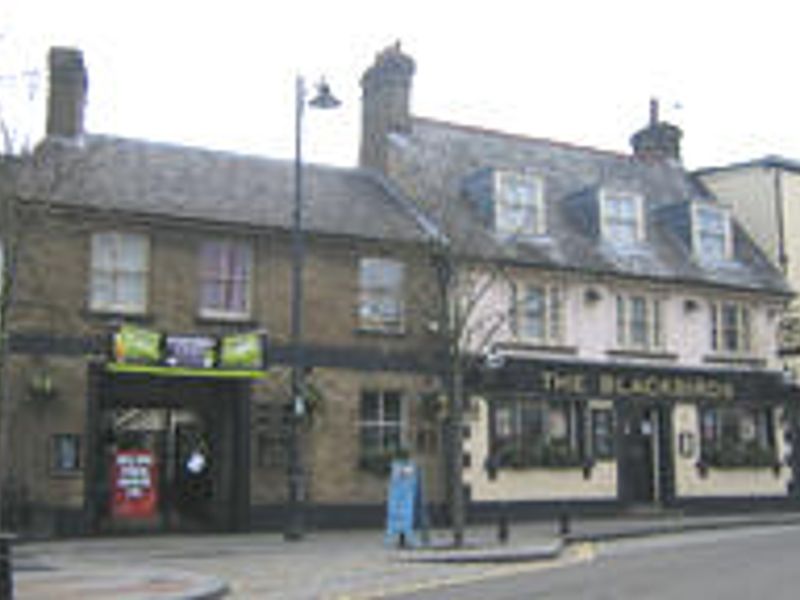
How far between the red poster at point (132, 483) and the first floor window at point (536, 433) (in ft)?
26.3

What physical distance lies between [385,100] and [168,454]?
10.7 m

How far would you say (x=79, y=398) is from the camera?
2228 centimetres

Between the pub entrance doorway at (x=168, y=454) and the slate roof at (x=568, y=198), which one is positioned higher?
the slate roof at (x=568, y=198)

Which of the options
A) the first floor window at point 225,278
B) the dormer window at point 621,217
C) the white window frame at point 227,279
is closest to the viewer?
the white window frame at point 227,279

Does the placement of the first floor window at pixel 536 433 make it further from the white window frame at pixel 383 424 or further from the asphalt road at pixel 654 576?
the asphalt road at pixel 654 576

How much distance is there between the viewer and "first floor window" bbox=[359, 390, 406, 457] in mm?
25391

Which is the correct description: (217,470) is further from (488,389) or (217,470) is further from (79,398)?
(488,389)

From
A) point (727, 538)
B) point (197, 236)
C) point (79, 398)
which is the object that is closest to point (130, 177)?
point (197, 236)

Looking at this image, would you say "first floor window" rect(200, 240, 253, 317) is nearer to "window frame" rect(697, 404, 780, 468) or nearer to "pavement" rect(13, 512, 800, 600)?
"pavement" rect(13, 512, 800, 600)

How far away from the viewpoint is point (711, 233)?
32312 mm

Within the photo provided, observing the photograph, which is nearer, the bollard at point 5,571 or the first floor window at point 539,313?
the bollard at point 5,571

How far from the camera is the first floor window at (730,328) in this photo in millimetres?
31047

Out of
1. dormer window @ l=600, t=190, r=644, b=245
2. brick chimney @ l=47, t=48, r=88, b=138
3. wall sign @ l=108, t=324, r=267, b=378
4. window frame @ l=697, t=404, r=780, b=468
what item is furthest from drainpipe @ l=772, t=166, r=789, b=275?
brick chimney @ l=47, t=48, r=88, b=138

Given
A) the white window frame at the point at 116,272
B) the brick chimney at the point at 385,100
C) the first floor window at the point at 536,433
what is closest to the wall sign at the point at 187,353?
the white window frame at the point at 116,272
